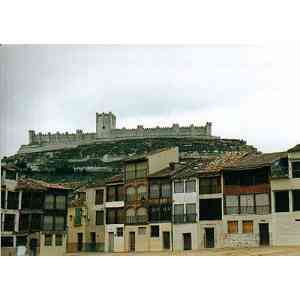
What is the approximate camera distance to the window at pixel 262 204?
1952 centimetres

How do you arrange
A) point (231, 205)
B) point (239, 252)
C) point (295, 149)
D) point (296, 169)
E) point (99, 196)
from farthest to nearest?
point (99, 196) → point (231, 205) → point (296, 169) → point (295, 149) → point (239, 252)

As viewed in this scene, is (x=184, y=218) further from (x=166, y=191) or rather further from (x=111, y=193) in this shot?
(x=111, y=193)

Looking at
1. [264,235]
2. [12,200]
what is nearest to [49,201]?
[12,200]

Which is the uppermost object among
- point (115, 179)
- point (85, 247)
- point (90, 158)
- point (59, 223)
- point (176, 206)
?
point (90, 158)

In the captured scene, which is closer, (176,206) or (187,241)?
(187,241)

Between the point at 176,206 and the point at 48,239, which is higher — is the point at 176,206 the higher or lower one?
the higher one

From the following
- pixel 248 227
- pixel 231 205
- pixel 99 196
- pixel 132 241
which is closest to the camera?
pixel 248 227

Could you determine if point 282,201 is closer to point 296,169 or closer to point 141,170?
point 296,169

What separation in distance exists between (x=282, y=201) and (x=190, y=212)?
272 cm

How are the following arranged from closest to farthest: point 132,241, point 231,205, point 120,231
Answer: point 231,205
point 132,241
point 120,231

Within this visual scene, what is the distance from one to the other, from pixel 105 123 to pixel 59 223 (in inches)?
132

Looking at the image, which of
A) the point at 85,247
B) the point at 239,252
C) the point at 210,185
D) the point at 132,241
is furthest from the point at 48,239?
the point at 239,252

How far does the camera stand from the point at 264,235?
63.6 ft

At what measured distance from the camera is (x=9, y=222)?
19891 millimetres
